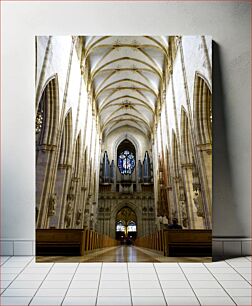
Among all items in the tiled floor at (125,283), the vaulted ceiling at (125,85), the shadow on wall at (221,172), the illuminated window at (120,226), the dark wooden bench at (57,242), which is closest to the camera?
the tiled floor at (125,283)

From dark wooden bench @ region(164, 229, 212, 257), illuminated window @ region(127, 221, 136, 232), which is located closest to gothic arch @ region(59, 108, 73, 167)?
illuminated window @ region(127, 221, 136, 232)

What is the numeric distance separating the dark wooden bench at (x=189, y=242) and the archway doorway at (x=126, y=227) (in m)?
0.88

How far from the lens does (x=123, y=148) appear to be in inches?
301

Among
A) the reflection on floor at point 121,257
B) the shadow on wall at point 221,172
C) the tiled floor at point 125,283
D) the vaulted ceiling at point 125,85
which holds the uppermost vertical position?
the vaulted ceiling at point 125,85

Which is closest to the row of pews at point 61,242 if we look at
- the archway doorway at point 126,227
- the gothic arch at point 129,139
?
the archway doorway at point 126,227

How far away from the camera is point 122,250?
709 cm

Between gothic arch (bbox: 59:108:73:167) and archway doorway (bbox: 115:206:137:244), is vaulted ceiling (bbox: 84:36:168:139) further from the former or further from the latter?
archway doorway (bbox: 115:206:137:244)

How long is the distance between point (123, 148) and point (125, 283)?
276 cm

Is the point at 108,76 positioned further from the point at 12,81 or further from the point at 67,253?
the point at 67,253

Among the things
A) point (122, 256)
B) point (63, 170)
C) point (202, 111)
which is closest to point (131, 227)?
point (122, 256)

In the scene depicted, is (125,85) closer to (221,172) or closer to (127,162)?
(127,162)

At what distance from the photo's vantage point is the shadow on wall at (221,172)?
22.8 feet

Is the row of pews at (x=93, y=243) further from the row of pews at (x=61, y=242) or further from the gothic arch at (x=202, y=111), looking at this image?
the gothic arch at (x=202, y=111)

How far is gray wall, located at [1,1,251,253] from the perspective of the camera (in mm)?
6852
